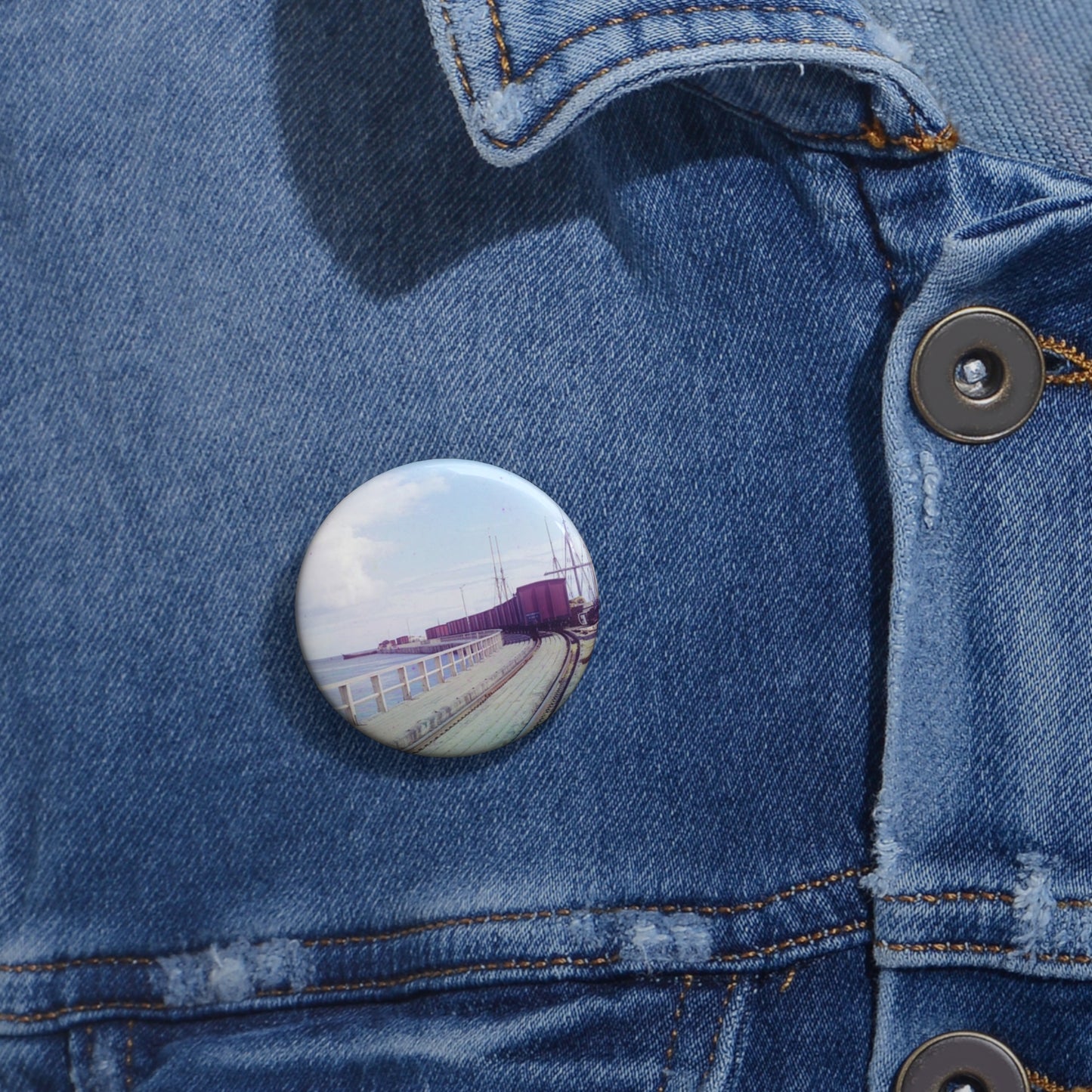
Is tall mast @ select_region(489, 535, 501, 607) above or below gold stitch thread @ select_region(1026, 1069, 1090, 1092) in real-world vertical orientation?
above

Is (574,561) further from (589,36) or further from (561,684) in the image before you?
(589,36)

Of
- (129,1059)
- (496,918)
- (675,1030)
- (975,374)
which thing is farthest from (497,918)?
(975,374)

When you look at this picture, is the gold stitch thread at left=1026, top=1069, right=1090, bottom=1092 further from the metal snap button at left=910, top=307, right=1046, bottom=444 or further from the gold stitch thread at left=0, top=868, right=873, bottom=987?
the metal snap button at left=910, top=307, right=1046, bottom=444

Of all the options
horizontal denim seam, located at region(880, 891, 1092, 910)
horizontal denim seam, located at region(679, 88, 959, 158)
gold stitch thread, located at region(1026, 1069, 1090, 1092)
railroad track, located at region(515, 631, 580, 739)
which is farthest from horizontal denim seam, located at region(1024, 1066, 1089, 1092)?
horizontal denim seam, located at region(679, 88, 959, 158)

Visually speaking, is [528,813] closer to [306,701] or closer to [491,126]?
[306,701]

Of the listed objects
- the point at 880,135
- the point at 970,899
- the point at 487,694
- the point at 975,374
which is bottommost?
the point at 970,899

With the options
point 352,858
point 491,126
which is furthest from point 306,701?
point 491,126
